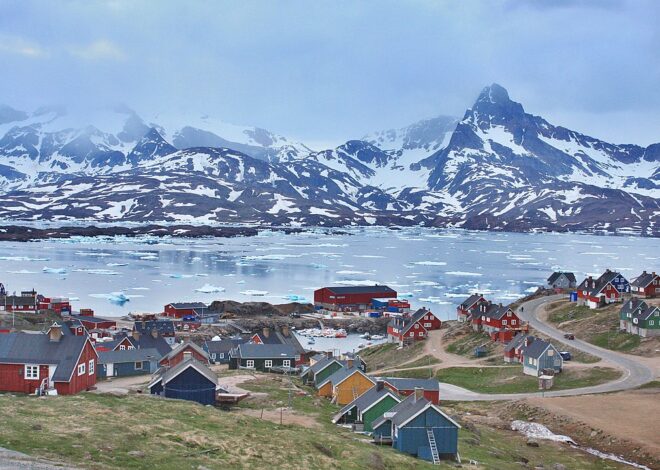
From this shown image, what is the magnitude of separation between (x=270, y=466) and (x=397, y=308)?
86246 millimetres

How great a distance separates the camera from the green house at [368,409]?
4009cm

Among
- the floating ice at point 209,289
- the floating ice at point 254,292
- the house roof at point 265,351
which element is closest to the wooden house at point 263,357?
the house roof at point 265,351

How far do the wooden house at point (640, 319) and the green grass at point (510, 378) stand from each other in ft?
33.9

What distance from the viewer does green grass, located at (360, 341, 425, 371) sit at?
250ft

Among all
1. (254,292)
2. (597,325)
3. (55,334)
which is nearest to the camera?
(55,334)

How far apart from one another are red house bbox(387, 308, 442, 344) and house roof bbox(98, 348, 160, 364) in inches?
1266

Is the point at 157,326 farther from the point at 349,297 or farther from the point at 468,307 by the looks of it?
the point at 349,297

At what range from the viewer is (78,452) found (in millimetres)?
25062

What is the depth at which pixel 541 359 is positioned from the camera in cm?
6112

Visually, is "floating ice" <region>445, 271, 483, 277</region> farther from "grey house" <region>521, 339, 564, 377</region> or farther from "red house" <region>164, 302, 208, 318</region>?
"grey house" <region>521, 339, 564, 377</region>

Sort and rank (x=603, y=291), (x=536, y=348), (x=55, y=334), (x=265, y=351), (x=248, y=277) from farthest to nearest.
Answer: (x=248, y=277) < (x=603, y=291) < (x=265, y=351) < (x=536, y=348) < (x=55, y=334)

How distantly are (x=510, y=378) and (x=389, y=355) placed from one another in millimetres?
19575

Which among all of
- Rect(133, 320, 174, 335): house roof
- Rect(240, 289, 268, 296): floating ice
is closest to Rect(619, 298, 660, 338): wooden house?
Rect(133, 320, 174, 335): house roof

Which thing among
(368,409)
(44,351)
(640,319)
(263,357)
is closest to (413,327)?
(640,319)
